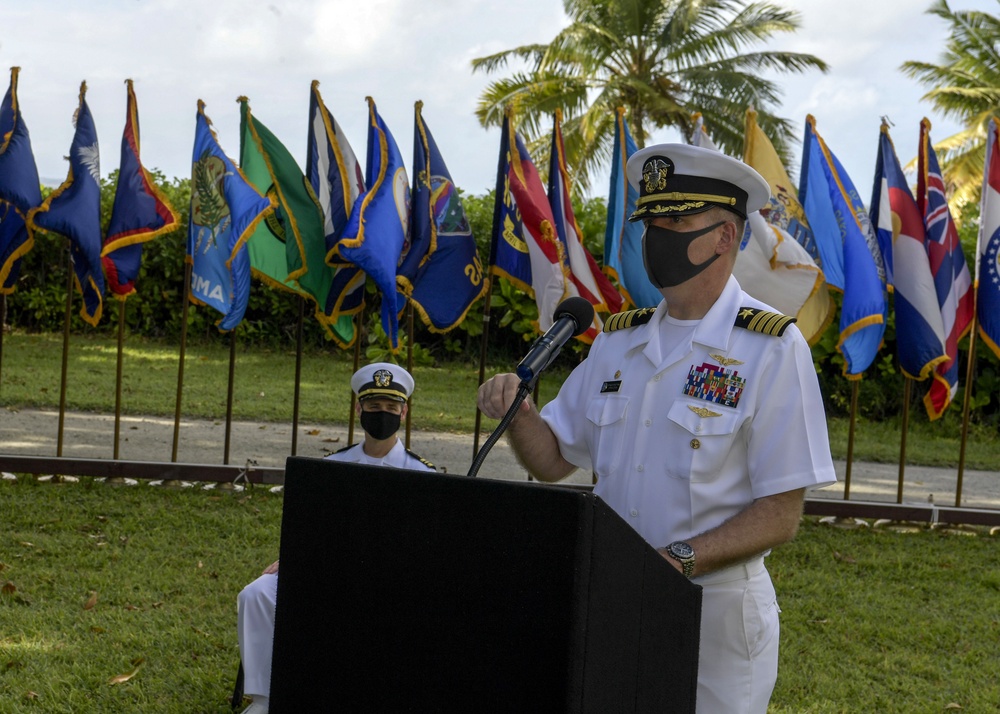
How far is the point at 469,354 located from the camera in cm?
1534

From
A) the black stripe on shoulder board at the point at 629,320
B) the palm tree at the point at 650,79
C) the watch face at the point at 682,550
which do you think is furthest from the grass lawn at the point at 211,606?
the palm tree at the point at 650,79

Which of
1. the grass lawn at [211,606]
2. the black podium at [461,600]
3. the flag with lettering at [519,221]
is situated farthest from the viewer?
the flag with lettering at [519,221]

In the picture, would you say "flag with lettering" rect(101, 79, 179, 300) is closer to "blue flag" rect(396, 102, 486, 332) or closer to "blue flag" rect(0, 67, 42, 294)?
"blue flag" rect(0, 67, 42, 294)

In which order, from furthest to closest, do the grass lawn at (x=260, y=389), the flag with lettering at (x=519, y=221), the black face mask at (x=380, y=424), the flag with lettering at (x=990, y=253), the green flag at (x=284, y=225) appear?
the grass lawn at (x=260, y=389), the flag with lettering at (x=990, y=253), the flag with lettering at (x=519, y=221), the green flag at (x=284, y=225), the black face mask at (x=380, y=424)

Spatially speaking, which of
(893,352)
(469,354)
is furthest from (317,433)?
(893,352)

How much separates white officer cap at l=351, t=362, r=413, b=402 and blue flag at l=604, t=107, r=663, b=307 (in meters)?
2.59

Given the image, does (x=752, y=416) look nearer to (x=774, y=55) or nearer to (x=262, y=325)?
(x=262, y=325)

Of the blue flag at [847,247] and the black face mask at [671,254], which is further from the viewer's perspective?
the blue flag at [847,247]

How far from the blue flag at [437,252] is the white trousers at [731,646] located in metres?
5.52

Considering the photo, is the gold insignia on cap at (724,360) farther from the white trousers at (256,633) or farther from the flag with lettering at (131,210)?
the flag with lettering at (131,210)

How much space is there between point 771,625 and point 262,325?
13.8 metres

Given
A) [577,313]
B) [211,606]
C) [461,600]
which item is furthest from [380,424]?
[461,600]

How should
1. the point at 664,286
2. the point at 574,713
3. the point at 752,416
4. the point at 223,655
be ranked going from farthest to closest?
1. the point at 223,655
2. the point at 664,286
3. the point at 752,416
4. the point at 574,713

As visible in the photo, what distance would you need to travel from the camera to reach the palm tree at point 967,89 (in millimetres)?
29359
